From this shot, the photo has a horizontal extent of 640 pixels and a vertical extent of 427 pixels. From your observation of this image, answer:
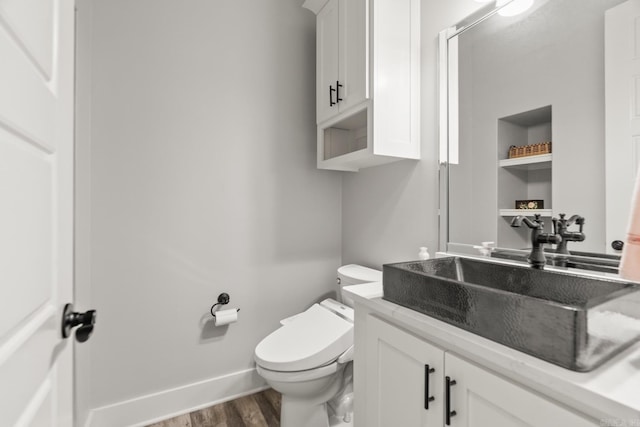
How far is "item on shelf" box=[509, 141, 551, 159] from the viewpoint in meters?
1.02

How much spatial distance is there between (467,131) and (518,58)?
32cm

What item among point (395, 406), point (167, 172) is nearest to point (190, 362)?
point (167, 172)

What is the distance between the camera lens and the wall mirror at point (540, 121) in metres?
0.88

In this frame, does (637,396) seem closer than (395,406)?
Yes

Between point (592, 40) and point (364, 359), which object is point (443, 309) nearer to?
point (364, 359)

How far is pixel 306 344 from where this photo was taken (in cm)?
139

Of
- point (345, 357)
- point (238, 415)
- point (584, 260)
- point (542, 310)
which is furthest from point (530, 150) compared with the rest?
point (238, 415)

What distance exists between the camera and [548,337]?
0.57 metres

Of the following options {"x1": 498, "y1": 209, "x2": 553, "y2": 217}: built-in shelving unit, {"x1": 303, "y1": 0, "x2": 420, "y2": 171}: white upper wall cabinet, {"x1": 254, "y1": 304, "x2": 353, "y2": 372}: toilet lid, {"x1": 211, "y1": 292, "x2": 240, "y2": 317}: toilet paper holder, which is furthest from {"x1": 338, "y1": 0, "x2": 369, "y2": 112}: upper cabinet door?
{"x1": 211, "y1": 292, "x2": 240, "y2": 317}: toilet paper holder

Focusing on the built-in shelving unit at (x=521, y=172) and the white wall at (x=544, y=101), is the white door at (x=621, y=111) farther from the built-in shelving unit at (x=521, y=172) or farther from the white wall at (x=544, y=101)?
the built-in shelving unit at (x=521, y=172)

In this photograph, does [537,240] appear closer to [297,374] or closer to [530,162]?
[530,162]

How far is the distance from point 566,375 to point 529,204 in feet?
2.36

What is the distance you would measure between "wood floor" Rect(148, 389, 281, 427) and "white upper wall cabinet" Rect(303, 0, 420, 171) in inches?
58.7
